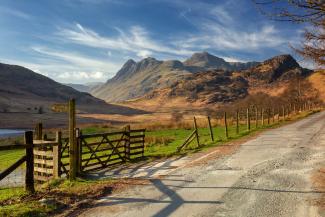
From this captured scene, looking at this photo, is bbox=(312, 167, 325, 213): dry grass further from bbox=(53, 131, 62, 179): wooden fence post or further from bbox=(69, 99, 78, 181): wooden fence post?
bbox=(53, 131, 62, 179): wooden fence post

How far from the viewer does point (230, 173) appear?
14242 millimetres

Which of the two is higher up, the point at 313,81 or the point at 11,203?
the point at 313,81

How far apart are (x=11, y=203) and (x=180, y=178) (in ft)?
17.5

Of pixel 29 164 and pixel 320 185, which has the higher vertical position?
pixel 29 164

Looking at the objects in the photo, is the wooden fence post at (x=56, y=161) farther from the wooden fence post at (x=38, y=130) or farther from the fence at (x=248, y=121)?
the fence at (x=248, y=121)

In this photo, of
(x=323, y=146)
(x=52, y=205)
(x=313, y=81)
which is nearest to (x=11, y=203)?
(x=52, y=205)

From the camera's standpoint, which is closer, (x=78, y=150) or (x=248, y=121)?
(x=78, y=150)

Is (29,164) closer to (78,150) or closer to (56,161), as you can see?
(56,161)

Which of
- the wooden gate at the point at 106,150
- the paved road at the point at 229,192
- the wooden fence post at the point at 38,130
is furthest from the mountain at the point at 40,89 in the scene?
the paved road at the point at 229,192

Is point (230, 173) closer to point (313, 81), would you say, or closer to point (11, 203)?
point (11, 203)

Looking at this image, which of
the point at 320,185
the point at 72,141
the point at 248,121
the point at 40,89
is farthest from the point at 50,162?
the point at 40,89

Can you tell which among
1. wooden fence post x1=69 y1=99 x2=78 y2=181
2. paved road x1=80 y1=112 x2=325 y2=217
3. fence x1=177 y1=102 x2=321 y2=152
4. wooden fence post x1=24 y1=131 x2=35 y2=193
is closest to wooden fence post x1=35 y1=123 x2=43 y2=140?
wooden fence post x1=69 y1=99 x2=78 y2=181

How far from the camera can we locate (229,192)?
11445 mm

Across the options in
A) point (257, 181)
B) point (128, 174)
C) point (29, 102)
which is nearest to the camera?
point (257, 181)
